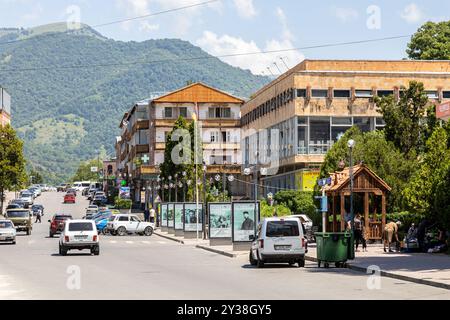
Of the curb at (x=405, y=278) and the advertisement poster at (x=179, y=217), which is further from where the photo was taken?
the advertisement poster at (x=179, y=217)

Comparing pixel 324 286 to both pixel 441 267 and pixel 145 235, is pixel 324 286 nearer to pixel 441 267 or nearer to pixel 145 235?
pixel 441 267

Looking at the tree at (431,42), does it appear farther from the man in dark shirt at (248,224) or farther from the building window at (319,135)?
the man in dark shirt at (248,224)

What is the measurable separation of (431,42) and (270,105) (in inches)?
843

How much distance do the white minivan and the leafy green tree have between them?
366 inches

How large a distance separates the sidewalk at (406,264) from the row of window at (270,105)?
38.6m

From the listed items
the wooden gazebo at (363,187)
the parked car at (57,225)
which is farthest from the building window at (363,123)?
the wooden gazebo at (363,187)

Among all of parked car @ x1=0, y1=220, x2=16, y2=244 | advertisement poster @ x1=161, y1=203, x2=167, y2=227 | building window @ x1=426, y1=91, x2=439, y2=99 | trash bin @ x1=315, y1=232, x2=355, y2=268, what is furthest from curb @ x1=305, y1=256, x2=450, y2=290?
building window @ x1=426, y1=91, x2=439, y2=99

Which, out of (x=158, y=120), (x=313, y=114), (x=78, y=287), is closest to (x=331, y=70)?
(x=313, y=114)

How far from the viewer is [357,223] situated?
4641cm

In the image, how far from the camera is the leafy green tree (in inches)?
1710

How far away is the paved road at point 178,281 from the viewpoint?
23.1 meters

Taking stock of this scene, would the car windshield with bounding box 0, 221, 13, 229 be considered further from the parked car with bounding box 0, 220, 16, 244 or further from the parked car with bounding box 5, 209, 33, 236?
the parked car with bounding box 5, 209, 33, 236

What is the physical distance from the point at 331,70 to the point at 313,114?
6248 millimetres

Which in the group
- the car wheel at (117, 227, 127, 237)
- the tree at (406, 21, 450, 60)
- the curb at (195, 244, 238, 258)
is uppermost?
the tree at (406, 21, 450, 60)
